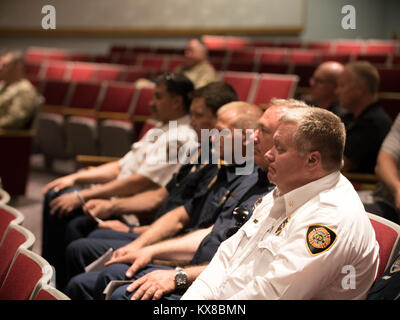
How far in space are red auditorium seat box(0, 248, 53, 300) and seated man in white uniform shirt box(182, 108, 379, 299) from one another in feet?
0.73

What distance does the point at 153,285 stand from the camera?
90 centimetres

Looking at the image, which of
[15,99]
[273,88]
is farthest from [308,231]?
[15,99]

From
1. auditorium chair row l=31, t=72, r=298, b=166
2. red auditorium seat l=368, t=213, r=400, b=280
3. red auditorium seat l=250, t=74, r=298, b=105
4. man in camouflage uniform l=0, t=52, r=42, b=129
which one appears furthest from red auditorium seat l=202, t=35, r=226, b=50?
red auditorium seat l=368, t=213, r=400, b=280

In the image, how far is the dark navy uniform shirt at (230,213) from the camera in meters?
0.96

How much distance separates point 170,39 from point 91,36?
964mm

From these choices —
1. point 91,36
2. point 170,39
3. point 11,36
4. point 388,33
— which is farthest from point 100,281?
point 11,36

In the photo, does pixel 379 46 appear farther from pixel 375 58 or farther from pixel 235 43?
pixel 235 43

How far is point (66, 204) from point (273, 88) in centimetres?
125

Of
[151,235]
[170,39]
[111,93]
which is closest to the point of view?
[151,235]

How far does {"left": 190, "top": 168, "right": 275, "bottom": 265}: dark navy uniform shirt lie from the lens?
962 millimetres

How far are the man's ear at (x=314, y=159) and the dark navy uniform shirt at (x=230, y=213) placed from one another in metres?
0.27

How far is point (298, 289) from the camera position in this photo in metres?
0.61

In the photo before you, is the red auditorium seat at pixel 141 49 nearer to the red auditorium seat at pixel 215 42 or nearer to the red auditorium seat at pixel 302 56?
the red auditorium seat at pixel 215 42

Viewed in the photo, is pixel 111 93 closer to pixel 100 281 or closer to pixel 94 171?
pixel 94 171
